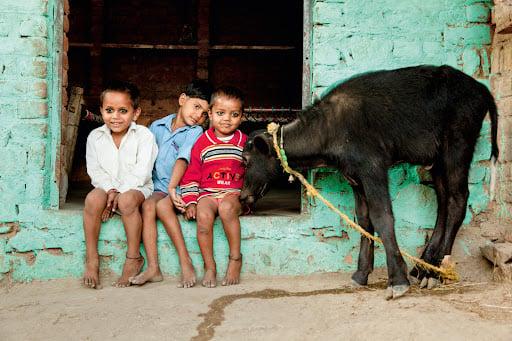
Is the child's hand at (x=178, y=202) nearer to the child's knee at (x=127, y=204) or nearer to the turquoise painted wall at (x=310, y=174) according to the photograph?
the turquoise painted wall at (x=310, y=174)

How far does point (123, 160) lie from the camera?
3.99 metres

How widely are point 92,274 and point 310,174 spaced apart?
1.64 metres

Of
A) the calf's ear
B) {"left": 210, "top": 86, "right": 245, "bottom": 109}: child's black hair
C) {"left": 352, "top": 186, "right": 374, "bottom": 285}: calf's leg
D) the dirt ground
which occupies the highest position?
{"left": 210, "top": 86, "right": 245, "bottom": 109}: child's black hair

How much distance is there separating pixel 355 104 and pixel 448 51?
41.0 inches

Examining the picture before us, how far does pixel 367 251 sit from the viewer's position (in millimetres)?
3770

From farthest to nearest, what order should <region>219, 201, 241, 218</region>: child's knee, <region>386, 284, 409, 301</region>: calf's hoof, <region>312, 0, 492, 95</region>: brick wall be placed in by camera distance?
1. <region>312, 0, 492, 95</region>: brick wall
2. <region>219, 201, 241, 218</region>: child's knee
3. <region>386, 284, 409, 301</region>: calf's hoof

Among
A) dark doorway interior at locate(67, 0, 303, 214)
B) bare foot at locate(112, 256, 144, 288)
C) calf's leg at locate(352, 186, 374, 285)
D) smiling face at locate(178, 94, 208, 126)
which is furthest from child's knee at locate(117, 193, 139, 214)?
dark doorway interior at locate(67, 0, 303, 214)

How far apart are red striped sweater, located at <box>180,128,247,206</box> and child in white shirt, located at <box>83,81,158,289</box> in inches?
11.5

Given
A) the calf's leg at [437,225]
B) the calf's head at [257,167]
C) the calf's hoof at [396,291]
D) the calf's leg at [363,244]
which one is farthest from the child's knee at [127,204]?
the calf's leg at [437,225]

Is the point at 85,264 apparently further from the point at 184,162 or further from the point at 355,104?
the point at 355,104

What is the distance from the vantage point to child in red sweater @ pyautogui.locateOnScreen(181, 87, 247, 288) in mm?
3811

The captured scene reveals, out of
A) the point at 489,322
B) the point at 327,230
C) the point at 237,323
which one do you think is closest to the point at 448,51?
the point at 327,230

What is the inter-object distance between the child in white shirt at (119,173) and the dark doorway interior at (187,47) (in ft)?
18.3

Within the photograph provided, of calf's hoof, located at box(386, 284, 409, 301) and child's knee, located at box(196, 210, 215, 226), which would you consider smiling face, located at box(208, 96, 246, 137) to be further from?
calf's hoof, located at box(386, 284, 409, 301)
